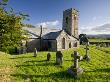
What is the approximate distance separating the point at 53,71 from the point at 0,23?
943cm

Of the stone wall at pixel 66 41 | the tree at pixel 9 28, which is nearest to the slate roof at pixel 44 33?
the stone wall at pixel 66 41

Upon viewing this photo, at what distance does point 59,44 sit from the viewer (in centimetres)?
4241

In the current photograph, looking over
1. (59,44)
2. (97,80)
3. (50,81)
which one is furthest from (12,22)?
(59,44)

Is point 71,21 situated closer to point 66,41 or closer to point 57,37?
point 66,41

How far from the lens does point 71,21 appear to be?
49781 millimetres

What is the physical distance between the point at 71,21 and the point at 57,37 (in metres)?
9.88

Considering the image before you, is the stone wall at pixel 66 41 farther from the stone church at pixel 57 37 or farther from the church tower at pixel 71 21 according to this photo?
the church tower at pixel 71 21

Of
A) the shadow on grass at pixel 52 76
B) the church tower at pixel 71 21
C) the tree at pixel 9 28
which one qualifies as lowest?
the shadow on grass at pixel 52 76

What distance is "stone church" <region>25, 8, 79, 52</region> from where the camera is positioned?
42375 mm

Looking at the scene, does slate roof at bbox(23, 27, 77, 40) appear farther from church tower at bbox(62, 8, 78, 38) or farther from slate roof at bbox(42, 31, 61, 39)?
church tower at bbox(62, 8, 78, 38)

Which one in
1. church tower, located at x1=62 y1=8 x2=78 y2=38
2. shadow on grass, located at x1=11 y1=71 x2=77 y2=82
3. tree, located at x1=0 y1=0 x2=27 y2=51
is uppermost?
church tower, located at x1=62 y1=8 x2=78 y2=38

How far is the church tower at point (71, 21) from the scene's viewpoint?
49.7 metres

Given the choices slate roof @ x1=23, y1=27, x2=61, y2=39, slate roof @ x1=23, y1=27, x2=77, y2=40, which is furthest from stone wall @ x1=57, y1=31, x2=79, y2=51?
slate roof @ x1=23, y1=27, x2=61, y2=39

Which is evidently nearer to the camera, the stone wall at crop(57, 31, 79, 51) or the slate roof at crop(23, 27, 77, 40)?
the stone wall at crop(57, 31, 79, 51)
